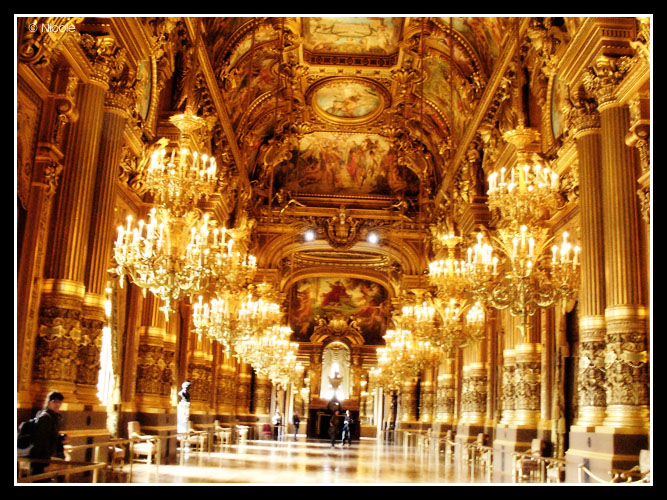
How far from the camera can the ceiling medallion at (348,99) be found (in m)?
25.2

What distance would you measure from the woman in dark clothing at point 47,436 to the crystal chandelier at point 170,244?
8.54 feet

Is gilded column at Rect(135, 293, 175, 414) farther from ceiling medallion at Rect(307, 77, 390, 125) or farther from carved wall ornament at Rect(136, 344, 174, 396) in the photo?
ceiling medallion at Rect(307, 77, 390, 125)

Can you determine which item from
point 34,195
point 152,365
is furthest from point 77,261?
point 152,365

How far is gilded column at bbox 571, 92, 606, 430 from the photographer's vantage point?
1030cm

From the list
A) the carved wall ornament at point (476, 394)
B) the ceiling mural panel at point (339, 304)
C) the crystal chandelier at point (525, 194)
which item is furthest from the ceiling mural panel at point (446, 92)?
the ceiling mural panel at point (339, 304)

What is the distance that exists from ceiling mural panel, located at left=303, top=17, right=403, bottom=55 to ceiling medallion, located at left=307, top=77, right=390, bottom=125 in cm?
175

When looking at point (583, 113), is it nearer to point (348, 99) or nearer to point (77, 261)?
point (77, 261)

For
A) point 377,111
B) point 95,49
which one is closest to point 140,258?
point 95,49

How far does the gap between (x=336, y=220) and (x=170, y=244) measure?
848 inches

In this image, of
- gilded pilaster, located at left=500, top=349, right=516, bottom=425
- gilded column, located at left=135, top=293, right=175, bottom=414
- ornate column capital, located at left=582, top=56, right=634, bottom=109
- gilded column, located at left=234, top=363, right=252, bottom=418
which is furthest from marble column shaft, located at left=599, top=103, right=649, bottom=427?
gilded column, located at left=234, top=363, right=252, bottom=418

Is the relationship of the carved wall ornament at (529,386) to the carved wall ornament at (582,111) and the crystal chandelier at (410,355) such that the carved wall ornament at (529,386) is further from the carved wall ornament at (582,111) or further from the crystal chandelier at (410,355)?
the carved wall ornament at (582,111)

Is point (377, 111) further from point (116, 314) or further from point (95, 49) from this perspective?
point (95, 49)

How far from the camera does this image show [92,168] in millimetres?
10281

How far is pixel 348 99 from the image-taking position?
26641mm
